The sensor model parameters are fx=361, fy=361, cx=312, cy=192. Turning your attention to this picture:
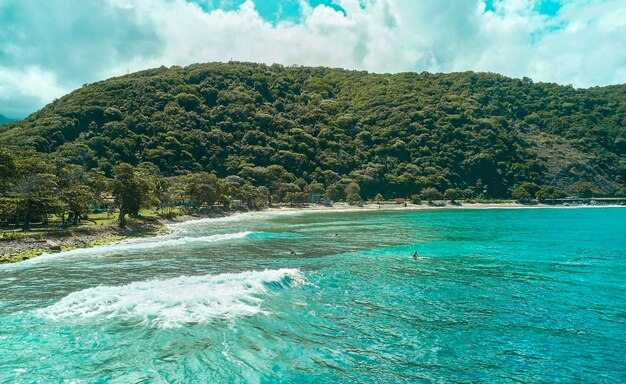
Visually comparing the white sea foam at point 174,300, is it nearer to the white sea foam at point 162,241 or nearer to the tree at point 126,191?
the white sea foam at point 162,241

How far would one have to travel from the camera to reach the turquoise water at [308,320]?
12.8 meters

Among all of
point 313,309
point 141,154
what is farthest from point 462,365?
point 141,154

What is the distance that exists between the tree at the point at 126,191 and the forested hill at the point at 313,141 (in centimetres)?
7641

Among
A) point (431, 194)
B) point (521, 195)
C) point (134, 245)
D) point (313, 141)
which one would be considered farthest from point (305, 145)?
point (134, 245)

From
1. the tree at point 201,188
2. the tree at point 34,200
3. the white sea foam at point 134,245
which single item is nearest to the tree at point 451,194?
the tree at point 201,188

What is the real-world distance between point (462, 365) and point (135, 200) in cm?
4878

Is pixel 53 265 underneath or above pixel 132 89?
underneath

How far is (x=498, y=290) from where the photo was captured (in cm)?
2331

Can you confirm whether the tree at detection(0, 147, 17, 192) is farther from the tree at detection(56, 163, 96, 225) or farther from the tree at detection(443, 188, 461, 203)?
the tree at detection(443, 188, 461, 203)

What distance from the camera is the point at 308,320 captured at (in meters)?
17.4

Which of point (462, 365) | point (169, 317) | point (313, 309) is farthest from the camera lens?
point (313, 309)

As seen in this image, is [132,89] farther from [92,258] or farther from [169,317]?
[169,317]

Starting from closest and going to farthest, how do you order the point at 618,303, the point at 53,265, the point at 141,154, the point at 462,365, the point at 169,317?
1. the point at 462,365
2. the point at 169,317
3. the point at 618,303
4. the point at 53,265
5. the point at 141,154

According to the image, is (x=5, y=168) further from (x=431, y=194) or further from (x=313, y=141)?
(x=313, y=141)
